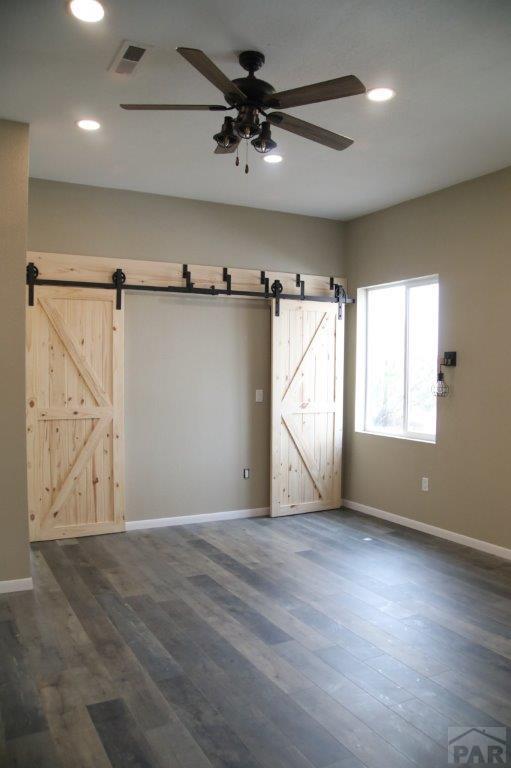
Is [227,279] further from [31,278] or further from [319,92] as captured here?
[319,92]

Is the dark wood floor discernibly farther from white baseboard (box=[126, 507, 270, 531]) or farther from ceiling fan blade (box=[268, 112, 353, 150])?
ceiling fan blade (box=[268, 112, 353, 150])

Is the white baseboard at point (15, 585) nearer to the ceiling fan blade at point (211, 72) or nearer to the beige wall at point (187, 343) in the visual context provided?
the beige wall at point (187, 343)

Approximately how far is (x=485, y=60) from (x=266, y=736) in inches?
127

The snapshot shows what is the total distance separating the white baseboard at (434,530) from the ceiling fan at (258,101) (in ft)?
10.8

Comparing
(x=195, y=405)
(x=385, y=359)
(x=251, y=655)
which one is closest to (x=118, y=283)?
(x=195, y=405)

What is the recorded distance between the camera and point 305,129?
289cm

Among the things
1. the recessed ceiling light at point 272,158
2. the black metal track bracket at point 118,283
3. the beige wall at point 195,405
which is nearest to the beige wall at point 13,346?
the black metal track bracket at point 118,283

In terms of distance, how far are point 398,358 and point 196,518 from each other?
8.17ft

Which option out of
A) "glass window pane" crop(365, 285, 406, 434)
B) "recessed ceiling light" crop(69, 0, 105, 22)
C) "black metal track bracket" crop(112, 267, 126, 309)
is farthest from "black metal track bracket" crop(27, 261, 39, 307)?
"glass window pane" crop(365, 285, 406, 434)

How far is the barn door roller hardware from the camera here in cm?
494

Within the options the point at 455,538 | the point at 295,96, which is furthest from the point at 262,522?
the point at 295,96

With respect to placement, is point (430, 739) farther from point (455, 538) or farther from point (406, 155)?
point (406, 155)

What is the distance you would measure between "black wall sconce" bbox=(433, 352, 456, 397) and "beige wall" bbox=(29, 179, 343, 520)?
5.49 feet

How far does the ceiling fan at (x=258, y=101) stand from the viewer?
2477mm
